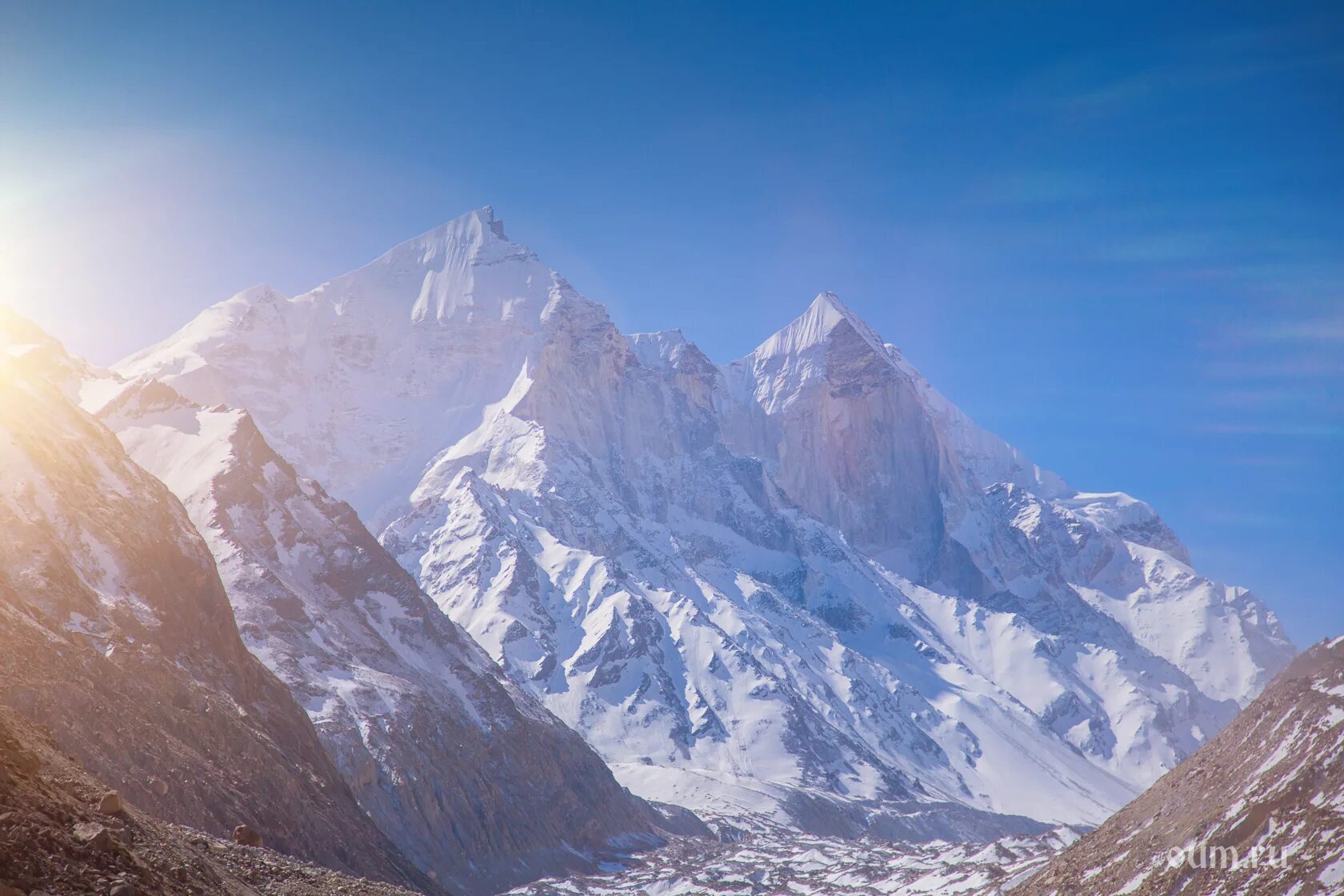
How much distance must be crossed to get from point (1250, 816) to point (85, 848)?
79.5m

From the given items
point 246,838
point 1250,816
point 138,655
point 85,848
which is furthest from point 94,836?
point 138,655

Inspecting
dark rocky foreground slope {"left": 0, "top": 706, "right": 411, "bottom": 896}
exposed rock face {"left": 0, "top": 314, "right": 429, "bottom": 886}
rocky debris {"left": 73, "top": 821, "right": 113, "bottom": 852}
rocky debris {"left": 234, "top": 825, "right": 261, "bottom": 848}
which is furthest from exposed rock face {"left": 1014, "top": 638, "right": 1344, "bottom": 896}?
exposed rock face {"left": 0, "top": 314, "right": 429, "bottom": 886}

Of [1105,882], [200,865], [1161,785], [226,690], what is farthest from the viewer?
[226,690]

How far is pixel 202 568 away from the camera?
180 m

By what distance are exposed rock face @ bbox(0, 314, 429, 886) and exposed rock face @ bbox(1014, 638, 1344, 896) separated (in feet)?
244

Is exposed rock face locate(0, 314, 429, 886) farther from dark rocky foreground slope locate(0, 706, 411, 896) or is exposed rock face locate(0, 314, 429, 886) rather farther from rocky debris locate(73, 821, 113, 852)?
rocky debris locate(73, 821, 113, 852)

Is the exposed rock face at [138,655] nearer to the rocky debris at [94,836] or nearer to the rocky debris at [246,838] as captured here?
the rocky debris at [246,838]

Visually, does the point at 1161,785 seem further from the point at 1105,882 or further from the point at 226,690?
the point at 226,690

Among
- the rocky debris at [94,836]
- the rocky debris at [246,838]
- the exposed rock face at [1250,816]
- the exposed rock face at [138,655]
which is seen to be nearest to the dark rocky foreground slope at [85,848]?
the rocky debris at [94,836]

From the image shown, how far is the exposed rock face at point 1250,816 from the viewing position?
9169 centimetres

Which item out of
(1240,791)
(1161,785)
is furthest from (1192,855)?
(1161,785)

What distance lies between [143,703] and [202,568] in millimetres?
46319

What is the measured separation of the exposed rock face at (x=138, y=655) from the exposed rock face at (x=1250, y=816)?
244 feet

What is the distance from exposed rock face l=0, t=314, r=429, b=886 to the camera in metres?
124
